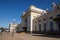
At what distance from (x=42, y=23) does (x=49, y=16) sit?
6382 millimetres

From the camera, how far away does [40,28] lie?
45.8 m

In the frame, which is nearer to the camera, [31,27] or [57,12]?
[57,12]

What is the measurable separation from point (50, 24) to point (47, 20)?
2.19 meters

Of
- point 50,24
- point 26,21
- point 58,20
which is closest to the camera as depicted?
point 58,20

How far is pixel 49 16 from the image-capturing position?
3766 cm

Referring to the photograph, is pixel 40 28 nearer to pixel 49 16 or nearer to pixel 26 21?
pixel 49 16

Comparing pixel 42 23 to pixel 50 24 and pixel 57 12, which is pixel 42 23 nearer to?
pixel 50 24

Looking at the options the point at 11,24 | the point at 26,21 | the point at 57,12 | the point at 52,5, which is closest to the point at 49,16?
the point at 57,12

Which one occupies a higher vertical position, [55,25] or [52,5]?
[52,5]

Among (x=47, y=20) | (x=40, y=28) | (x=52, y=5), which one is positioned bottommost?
(x=40, y=28)

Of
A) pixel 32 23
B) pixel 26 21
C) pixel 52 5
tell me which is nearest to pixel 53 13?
pixel 52 5

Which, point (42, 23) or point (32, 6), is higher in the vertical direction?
point (32, 6)

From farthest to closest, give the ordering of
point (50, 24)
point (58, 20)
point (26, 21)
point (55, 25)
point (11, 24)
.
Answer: point (11, 24), point (26, 21), point (50, 24), point (55, 25), point (58, 20)

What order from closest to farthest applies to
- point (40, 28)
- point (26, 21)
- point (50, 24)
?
point (50, 24), point (40, 28), point (26, 21)
